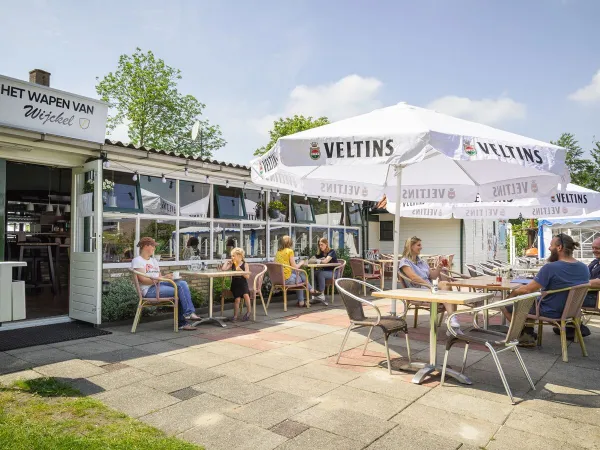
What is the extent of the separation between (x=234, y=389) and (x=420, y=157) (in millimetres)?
2391

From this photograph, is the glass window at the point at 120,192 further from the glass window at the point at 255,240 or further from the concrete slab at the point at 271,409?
the concrete slab at the point at 271,409

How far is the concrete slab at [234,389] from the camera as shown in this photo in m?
3.26

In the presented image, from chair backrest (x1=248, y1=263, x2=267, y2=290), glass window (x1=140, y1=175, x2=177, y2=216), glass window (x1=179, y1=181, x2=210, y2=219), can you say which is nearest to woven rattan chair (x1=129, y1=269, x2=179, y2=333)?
chair backrest (x1=248, y1=263, x2=267, y2=290)

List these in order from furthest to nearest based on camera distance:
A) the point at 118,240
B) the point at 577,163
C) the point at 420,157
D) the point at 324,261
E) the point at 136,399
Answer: the point at 577,163 < the point at 324,261 < the point at 118,240 < the point at 420,157 < the point at 136,399

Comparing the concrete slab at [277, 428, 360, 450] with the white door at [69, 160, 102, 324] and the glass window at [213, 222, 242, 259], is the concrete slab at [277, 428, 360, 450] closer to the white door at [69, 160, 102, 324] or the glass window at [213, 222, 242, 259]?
the white door at [69, 160, 102, 324]

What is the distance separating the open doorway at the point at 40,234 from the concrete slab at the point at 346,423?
16.1 feet

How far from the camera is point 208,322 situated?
6.23 meters

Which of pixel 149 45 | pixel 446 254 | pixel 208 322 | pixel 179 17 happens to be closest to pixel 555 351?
pixel 208 322

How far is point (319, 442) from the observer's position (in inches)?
99.5

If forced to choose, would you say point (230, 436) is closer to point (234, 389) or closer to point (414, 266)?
point (234, 389)

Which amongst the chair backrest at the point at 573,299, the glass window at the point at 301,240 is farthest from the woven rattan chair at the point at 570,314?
the glass window at the point at 301,240

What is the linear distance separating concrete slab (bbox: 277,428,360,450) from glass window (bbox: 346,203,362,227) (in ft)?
31.8

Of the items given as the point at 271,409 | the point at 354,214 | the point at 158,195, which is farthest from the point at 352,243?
the point at 271,409

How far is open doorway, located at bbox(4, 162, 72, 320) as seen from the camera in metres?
8.40
